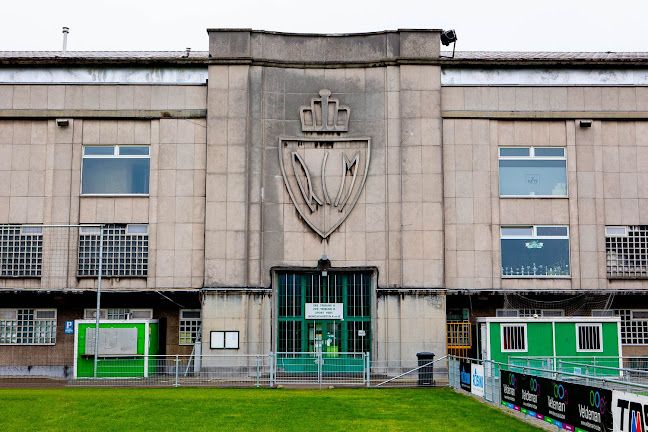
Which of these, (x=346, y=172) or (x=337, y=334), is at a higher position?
(x=346, y=172)

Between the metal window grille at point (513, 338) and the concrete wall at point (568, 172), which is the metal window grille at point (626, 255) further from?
the metal window grille at point (513, 338)

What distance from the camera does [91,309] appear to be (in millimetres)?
33750

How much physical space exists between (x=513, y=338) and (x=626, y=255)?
6579mm

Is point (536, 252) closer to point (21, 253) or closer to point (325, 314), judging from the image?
point (325, 314)

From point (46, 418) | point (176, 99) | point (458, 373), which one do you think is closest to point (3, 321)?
point (176, 99)

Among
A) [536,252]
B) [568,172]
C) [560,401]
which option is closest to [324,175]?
[536,252]

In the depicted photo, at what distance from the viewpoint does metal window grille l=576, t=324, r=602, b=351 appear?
3152 centimetres

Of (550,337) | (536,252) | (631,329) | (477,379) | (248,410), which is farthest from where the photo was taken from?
(631,329)

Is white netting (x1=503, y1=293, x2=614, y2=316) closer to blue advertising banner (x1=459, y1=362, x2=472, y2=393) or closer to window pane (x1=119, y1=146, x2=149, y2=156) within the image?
blue advertising banner (x1=459, y1=362, x2=472, y2=393)

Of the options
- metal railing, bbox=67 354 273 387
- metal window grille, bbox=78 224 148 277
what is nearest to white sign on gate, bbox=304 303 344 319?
metal railing, bbox=67 354 273 387

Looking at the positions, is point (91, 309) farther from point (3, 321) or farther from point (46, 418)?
point (46, 418)

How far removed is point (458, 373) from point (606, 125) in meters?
13.9

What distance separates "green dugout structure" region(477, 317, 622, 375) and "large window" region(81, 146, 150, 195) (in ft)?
50.8

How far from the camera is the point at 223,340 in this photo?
3212cm
